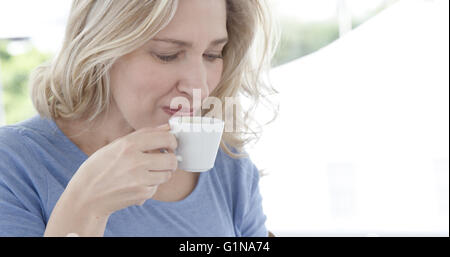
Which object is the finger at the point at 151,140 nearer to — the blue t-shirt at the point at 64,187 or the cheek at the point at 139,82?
the cheek at the point at 139,82

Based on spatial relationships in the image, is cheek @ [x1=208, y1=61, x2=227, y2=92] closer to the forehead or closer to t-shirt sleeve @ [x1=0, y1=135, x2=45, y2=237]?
the forehead

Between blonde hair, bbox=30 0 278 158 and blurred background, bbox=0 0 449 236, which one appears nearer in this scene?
blonde hair, bbox=30 0 278 158

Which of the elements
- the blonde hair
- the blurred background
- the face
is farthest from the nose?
the blurred background

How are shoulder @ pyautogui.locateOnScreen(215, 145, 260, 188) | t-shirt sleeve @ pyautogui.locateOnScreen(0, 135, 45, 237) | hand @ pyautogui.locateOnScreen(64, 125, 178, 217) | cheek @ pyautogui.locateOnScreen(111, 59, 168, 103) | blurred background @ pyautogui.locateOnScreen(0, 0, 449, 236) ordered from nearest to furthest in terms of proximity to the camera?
hand @ pyautogui.locateOnScreen(64, 125, 178, 217), t-shirt sleeve @ pyautogui.locateOnScreen(0, 135, 45, 237), cheek @ pyautogui.locateOnScreen(111, 59, 168, 103), shoulder @ pyautogui.locateOnScreen(215, 145, 260, 188), blurred background @ pyautogui.locateOnScreen(0, 0, 449, 236)

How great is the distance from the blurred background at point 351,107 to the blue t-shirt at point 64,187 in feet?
4.07

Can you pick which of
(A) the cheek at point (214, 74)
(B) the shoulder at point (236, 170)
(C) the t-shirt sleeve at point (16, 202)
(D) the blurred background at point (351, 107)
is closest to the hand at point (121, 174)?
(C) the t-shirt sleeve at point (16, 202)

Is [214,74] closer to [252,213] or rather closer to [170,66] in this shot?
[170,66]

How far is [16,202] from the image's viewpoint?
3.10 ft

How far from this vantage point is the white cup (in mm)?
885

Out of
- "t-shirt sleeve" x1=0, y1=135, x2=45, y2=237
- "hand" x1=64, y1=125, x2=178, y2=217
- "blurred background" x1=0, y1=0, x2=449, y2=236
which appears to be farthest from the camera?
"blurred background" x1=0, y1=0, x2=449, y2=236

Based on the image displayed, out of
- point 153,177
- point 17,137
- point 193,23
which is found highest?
point 193,23

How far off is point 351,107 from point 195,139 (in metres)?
1.93

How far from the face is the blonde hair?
35 millimetres

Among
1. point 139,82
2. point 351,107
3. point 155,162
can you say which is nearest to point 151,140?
point 155,162
